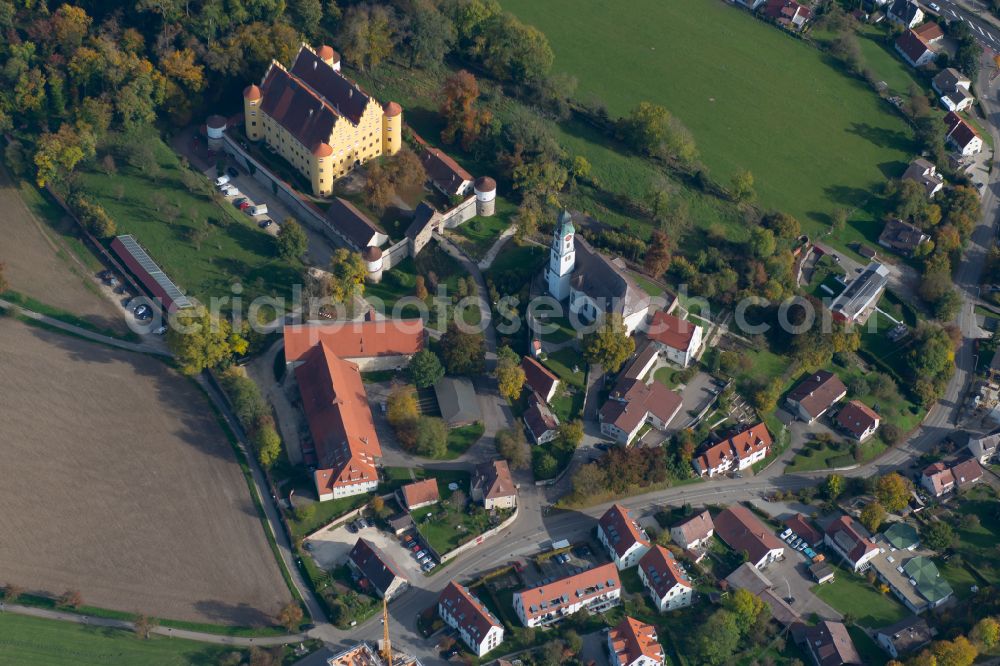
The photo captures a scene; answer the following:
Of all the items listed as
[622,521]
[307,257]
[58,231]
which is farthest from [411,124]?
[622,521]

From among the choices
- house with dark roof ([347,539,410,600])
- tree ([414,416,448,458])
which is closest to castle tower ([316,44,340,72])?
tree ([414,416,448,458])

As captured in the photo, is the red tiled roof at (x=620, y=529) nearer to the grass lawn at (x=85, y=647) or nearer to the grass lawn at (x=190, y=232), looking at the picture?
the grass lawn at (x=85, y=647)

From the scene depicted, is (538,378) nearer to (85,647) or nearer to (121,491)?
(121,491)

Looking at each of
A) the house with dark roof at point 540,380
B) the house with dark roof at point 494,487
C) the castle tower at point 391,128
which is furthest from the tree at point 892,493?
the castle tower at point 391,128

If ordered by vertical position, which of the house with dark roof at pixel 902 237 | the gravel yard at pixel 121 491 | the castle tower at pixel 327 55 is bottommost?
the gravel yard at pixel 121 491

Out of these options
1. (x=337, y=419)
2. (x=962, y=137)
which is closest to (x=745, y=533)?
(x=337, y=419)

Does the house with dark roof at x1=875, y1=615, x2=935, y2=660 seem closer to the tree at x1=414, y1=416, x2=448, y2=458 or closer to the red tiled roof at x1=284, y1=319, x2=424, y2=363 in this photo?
the tree at x1=414, y1=416, x2=448, y2=458
